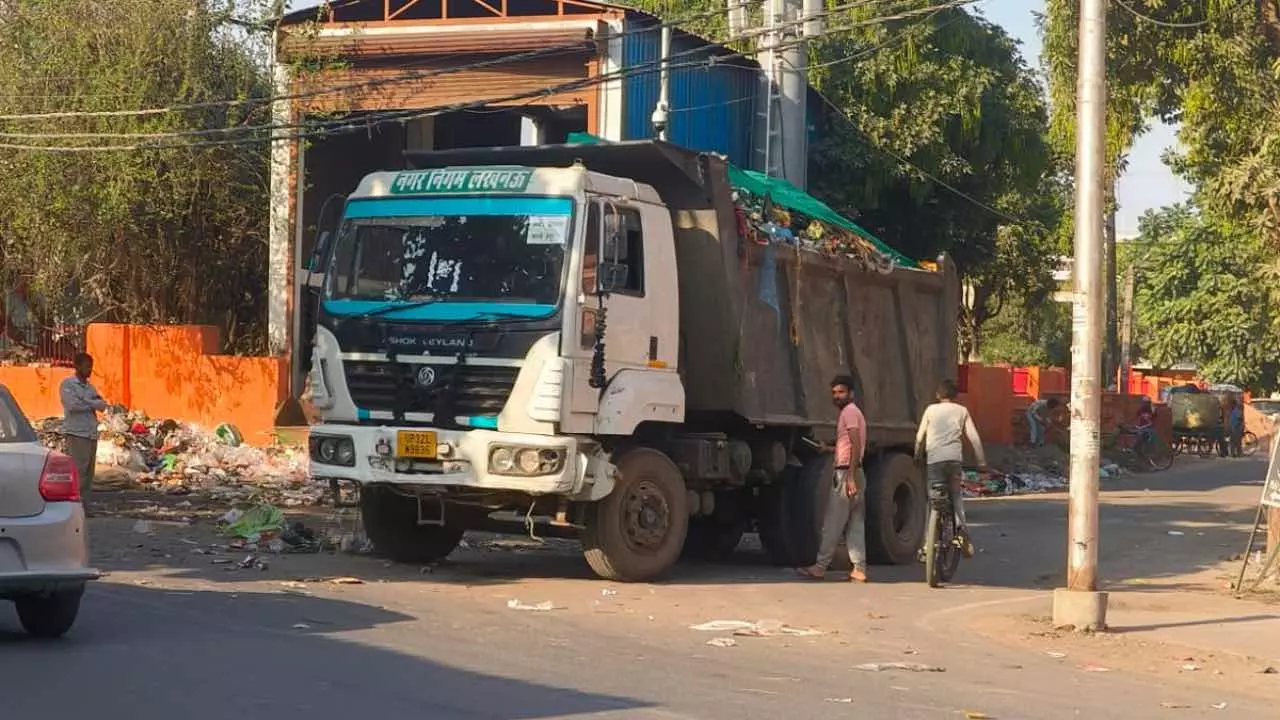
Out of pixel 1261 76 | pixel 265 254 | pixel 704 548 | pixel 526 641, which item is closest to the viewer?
pixel 526 641

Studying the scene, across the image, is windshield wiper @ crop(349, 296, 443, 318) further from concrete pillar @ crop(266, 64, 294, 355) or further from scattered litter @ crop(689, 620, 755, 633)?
concrete pillar @ crop(266, 64, 294, 355)

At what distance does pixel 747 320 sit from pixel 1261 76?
7109mm

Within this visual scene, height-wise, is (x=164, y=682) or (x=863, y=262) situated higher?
(x=863, y=262)

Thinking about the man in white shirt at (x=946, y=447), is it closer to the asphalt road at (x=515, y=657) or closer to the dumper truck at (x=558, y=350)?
the asphalt road at (x=515, y=657)

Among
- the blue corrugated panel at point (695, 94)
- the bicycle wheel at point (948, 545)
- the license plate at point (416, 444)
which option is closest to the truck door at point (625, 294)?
the license plate at point (416, 444)

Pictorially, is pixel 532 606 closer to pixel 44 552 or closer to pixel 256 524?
pixel 44 552

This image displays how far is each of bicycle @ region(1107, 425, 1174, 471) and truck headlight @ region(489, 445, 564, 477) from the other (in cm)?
2809

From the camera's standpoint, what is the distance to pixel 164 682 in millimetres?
8320

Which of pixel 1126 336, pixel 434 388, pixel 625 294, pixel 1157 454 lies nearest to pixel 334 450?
pixel 434 388

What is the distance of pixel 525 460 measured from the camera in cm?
1279

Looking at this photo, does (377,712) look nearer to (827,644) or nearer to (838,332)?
(827,644)

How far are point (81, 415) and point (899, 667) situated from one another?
30.8ft

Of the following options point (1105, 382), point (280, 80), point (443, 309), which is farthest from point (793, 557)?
point (1105, 382)

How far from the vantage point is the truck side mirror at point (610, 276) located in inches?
512
